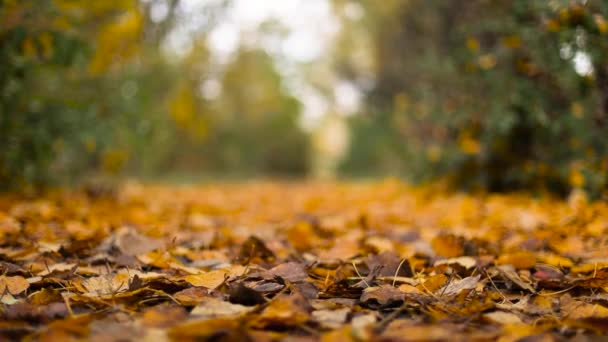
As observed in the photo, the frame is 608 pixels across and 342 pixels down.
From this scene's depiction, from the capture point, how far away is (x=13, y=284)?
1183 millimetres

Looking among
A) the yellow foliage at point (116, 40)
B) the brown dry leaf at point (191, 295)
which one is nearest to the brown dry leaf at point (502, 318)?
the brown dry leaf at point (191, 295)

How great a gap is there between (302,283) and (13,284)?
0.63 m

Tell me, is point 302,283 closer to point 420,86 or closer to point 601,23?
point 601,23

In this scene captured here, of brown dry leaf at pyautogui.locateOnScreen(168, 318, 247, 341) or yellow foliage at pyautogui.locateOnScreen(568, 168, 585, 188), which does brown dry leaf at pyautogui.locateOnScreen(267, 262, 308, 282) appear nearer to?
brown dry leaf at pyautogui.locateOnScreen(168, 318, 247, 341)

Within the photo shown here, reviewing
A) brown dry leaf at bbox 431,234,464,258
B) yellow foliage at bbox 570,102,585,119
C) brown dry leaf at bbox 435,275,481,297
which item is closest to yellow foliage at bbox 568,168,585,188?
yellow foliage at bbox 570,102,585,119

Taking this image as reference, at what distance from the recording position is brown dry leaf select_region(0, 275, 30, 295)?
116 centimetres

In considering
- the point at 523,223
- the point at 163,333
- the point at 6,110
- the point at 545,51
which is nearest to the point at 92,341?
the point at 163,333

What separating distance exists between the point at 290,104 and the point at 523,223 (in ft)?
39.4

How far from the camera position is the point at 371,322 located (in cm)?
99

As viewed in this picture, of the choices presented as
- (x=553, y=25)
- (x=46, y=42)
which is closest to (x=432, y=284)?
(x=553, y=25)

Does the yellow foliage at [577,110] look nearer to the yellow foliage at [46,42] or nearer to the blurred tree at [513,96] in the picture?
the blurred tree at [513,96]

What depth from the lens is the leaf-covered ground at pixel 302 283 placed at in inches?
36.8

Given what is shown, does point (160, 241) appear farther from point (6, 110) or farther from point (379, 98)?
point (379, 98)

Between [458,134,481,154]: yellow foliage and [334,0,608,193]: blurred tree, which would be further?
[458,134,481,154]: yellow foliage
